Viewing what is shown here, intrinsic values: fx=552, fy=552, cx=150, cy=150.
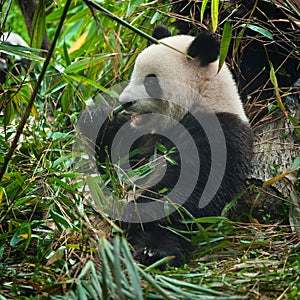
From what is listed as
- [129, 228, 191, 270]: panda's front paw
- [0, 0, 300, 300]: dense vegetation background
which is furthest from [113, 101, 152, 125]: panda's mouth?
[129, 228, 191, 270]: panda's front paw

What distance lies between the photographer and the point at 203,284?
1.93m

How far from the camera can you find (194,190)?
2725 millimetres

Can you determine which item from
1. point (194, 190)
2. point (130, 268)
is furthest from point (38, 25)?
point (130, 268)

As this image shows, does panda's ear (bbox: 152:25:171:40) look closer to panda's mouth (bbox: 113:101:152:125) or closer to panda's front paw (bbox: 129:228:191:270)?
panda's mouth (bbox: 113:101:152:125)

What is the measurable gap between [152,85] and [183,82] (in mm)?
165

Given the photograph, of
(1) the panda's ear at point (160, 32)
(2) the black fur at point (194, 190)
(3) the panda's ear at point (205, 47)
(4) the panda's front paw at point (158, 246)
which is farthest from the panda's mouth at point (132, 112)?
(4) the panda's front paw at point (158, 246)

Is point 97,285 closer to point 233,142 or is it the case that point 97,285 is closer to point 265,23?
point 233,142

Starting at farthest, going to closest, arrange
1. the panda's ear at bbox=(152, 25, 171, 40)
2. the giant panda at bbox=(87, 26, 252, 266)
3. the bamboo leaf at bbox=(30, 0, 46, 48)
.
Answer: the panda's ear at bbox=(152, 25, 171, 40), the giant panda at bbox=(87, 26, 252, 266), the bamboo leaf at bbox=(30, 0, 46, 48)

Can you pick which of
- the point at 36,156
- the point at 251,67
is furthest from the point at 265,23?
the point at 36,156

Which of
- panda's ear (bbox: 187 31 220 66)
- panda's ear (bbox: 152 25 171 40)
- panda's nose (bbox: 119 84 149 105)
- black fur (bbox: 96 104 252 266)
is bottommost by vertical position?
black fur (bbox: 96 104 252 266)

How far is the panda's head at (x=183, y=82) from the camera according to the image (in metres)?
2.89

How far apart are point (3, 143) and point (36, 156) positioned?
186mm

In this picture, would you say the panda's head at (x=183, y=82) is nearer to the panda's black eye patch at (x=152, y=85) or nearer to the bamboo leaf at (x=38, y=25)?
the panda's black eye patch at (x=152, y=85)

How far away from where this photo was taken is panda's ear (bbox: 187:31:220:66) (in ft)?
9.37
